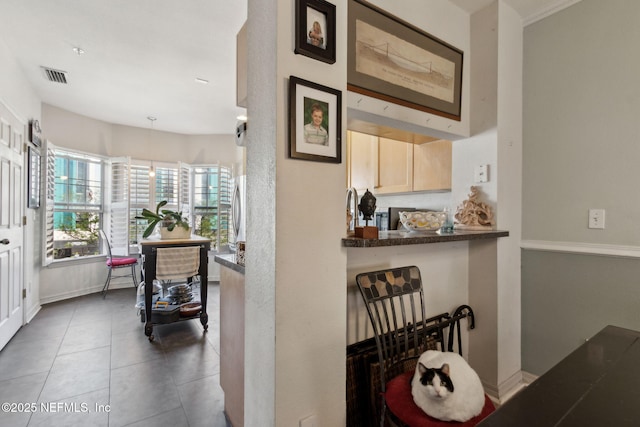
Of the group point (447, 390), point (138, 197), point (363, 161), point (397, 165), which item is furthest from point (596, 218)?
point (138, 197)

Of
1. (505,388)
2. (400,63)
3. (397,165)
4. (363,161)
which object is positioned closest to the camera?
(400,63)

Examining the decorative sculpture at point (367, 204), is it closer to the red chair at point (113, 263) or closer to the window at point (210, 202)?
the red chair at point (113, 263)

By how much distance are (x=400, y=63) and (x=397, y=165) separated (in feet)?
3.65

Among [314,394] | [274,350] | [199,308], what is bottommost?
[199,308]

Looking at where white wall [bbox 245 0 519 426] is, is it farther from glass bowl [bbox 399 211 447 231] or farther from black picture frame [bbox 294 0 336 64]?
glass bowl [bbox 399 211 447 231]

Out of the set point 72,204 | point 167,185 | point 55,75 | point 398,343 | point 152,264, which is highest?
point 55,75

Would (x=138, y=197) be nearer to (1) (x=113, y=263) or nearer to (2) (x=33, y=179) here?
(1) (x=113, y=263)

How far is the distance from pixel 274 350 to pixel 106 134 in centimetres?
553

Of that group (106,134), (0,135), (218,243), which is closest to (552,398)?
(0,135)

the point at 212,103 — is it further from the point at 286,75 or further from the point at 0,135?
the point at 286,75

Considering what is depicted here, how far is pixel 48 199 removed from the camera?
4.18 m

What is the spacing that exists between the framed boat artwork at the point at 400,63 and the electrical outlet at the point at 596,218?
1034 mm

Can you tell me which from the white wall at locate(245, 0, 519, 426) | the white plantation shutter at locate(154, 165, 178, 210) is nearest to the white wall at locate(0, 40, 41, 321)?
the white plantation shutter at locate(154, 165, 178, 210)

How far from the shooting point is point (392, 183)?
2.81 m
